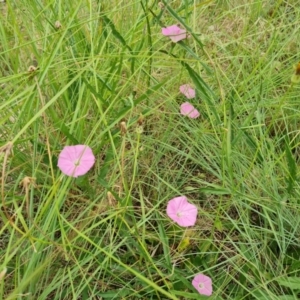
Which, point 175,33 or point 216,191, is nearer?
point 216,191

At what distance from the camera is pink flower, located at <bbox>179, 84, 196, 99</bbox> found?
1003mm

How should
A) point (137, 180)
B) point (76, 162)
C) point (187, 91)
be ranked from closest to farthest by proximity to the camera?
point (76, 162)
point (137, 180)
point (187, 91)

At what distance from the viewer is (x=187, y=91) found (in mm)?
1005

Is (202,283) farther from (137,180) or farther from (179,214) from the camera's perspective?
(137,180)

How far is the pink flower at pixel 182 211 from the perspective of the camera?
0.79 m

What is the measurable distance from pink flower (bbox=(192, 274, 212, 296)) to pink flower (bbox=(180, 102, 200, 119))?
13.5 inches

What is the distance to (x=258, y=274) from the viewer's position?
2.60 ft

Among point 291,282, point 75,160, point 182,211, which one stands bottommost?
point 291,282

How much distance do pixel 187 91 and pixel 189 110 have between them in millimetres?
46

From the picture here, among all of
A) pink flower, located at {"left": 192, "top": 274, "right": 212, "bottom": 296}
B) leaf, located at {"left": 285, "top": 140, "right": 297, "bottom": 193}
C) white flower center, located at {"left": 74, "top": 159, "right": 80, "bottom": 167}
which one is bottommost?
pink flower, located at {"left": 192, "top": 274, "right": 212, "bottom": 296}

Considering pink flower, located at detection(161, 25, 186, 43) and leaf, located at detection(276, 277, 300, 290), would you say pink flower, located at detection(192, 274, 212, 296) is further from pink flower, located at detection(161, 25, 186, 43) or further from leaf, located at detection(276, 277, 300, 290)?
pink flower, located at detection(161, 25, 186, 43)

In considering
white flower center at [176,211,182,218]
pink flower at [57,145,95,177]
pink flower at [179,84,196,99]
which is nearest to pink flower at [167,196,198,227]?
white flower center at [176,211,182,218]

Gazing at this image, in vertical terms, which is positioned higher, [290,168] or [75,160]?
[75,160]

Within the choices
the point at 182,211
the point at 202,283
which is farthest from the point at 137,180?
the point at 202,283
